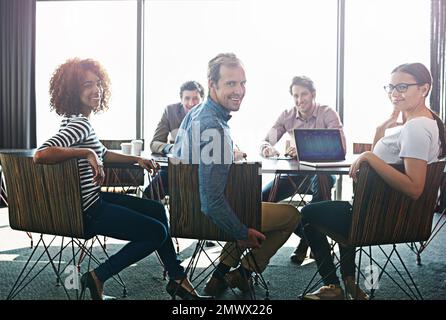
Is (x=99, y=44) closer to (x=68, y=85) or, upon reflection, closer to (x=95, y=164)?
(x=68, y=85)

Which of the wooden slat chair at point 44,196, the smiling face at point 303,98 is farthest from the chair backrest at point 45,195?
the smiling face at point 303,98

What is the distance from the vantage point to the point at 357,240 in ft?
7.40

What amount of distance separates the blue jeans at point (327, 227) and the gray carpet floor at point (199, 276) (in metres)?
0.25

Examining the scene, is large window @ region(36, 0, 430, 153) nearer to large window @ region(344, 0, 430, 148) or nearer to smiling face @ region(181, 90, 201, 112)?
large window @ region(344, 0, 430, 148)

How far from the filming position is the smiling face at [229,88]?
2268 mm

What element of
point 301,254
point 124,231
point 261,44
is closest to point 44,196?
point 124,231

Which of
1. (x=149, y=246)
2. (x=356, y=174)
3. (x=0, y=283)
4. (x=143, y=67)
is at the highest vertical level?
(x=143, y=67)

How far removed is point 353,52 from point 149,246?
3.98 m

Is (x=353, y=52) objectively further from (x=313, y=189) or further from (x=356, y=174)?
(x=356, y=174)

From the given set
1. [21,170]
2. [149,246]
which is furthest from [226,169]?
[21,170]

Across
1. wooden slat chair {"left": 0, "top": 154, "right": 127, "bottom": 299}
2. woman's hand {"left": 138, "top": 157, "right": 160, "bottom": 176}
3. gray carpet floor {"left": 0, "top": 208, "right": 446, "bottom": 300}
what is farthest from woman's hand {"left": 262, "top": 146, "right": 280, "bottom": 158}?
wooden slat chair {"left": 0, "top": 154, "right": 127, "bottom": 299}

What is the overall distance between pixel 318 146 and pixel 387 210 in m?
0.90

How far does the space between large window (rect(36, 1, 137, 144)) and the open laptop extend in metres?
3.33
